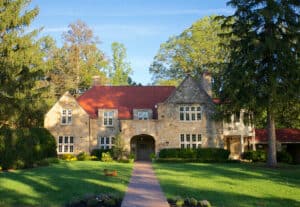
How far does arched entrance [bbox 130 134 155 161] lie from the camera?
37625mm

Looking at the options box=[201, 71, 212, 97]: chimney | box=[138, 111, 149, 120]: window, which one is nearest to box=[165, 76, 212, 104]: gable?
box=[138, 111, 149, 120]: window

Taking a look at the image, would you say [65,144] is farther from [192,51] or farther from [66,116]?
[192,51]

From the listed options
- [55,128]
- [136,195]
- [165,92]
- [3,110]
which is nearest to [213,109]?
[165,92]

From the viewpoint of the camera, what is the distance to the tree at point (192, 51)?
5028 cm

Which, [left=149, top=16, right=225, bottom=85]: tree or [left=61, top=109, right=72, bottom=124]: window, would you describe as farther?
[left=149, top=16, right=225, bottom=85]: tree

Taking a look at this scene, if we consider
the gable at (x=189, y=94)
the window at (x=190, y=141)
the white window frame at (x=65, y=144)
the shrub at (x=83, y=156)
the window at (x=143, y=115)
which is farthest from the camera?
the window at (x=143, y=115)

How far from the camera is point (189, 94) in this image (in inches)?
1431

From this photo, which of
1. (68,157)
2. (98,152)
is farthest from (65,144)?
(98,152)

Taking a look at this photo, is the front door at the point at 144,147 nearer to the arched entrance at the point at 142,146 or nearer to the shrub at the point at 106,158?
the arched entrance at the point at 142,146

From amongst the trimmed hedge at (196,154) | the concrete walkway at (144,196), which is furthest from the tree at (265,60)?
the concrete walkway at (144,196)

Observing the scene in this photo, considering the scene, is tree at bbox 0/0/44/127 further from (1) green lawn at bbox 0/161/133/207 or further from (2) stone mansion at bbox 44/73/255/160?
(1) green lawn at bbox 0/161/133/207

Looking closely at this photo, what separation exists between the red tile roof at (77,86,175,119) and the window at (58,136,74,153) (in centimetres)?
322

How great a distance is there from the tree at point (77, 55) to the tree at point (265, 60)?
89.1 feet

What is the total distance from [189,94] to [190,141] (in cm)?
467
